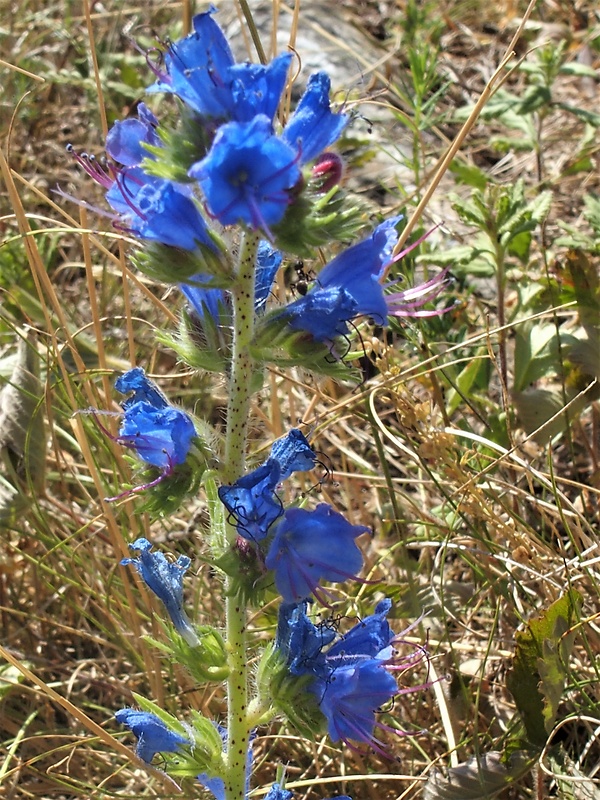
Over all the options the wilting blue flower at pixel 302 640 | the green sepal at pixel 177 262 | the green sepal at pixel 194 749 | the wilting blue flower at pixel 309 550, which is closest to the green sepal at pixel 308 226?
the green sepal at pixel 177 262

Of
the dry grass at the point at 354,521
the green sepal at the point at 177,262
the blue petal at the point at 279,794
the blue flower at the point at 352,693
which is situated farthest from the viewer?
the dry grass at the point at 354,521

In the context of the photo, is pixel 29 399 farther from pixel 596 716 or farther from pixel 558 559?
pixel 596 716

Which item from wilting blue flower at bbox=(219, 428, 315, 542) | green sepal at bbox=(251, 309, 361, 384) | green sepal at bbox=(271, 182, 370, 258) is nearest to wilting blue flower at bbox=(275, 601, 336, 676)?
wilting blue flower at bbox=(219, 428, 315, 542)

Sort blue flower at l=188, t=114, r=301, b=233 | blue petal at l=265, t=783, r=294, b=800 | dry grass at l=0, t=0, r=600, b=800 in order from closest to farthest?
1. blue flower at l=188, t=114, r=301, b=233
2. blue petal at l=265, t=783, r=294, b=800
3. dry grass at l=0, t=0, r=600, b=800

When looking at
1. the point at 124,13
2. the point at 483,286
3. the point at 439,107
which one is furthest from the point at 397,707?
the point at 124,13

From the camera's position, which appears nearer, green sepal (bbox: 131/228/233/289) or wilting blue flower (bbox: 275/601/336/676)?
green sepal (bbox: 131/228/233/289)

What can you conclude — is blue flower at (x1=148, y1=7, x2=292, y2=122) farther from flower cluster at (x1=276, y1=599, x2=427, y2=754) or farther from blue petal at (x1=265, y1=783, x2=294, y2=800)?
blue petal at (x1=265, y1=783, x2=294, y2=800)

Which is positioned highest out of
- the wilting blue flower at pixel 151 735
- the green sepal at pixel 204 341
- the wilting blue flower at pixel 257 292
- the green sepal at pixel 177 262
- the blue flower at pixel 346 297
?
the green sepal at pixel 177 262

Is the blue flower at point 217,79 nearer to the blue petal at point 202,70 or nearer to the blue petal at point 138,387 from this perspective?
the blue petal at point 202,70
